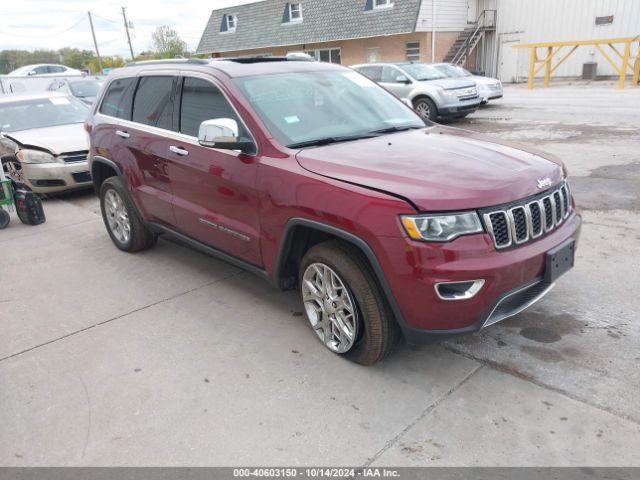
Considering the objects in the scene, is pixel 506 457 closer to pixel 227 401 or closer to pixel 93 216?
pixel 227 401

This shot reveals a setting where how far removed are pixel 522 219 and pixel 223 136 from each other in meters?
1.91

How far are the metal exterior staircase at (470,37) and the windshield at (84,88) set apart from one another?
19491mm

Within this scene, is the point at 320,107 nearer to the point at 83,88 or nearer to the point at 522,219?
the point at 522,219

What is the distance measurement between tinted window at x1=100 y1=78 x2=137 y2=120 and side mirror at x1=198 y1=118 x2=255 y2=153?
6.00ft

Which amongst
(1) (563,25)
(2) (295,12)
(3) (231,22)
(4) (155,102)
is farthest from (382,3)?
(4) (155,102)

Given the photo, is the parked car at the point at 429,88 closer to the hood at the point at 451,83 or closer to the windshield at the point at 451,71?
the hood at the point at 451,83

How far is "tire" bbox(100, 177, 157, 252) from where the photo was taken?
17.1 ft

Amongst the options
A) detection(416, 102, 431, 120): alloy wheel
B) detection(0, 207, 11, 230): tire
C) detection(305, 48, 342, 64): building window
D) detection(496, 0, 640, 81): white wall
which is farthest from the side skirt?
detection(305, 48, 342, 64): building window

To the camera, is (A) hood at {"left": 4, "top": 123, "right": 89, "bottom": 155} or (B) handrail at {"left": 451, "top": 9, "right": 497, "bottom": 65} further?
(B) handrail at {"left": 451, "top": 9, "right": 497, "bottom": 65}

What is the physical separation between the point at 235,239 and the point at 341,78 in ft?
5.30

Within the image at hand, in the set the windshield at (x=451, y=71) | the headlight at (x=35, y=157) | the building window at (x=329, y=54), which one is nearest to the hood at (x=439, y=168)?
the headlight at (x=35, y=157)

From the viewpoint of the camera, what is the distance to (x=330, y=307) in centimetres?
333

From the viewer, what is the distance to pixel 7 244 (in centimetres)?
622

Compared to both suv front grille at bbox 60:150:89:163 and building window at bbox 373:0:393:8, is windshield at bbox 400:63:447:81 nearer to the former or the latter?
suv front grille at bbox 60:150:89:163
